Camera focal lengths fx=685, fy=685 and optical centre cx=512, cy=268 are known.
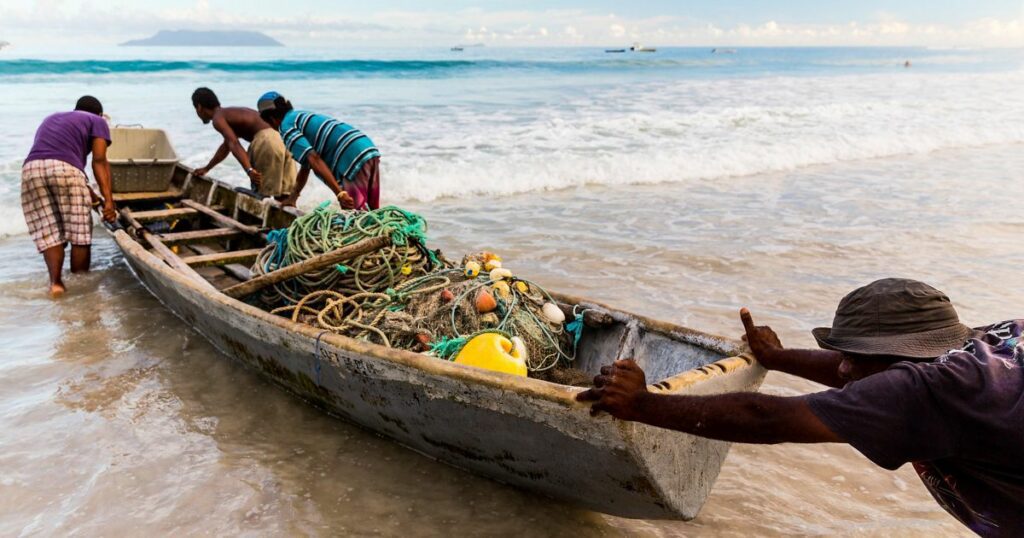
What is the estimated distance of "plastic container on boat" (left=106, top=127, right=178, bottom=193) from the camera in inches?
302

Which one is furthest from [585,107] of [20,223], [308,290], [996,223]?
[308,290]

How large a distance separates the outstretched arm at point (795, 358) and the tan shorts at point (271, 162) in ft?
18.4

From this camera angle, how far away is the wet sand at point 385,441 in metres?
3.18

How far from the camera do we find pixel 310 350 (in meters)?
3.47

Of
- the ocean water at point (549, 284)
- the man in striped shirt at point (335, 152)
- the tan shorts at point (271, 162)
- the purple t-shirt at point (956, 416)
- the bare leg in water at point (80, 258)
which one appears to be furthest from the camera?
the tan shorts at point (271, 162)

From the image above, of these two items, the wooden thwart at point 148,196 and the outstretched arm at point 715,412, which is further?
the wooden thwart at point 148,196

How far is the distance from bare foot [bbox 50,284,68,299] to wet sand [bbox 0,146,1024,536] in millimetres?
79

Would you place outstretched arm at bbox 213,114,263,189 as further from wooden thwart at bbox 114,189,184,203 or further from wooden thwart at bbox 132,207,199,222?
wooden thwart at bbox 114,189,184,203

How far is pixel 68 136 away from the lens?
594 cm

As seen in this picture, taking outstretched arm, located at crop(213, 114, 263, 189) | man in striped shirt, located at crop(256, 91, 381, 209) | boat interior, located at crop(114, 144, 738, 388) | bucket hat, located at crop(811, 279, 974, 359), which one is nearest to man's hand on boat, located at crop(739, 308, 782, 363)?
boat interior, located at crop(114, 144, 738, 388)

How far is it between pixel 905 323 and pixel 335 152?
196 inches

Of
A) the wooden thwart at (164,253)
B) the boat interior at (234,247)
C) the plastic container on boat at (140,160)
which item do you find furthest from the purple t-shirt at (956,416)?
the plastic container on boat at (140,160)

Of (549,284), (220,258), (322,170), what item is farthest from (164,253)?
(549,284)

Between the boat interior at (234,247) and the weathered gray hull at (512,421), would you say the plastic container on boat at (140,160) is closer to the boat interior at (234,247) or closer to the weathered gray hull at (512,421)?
the boat interior at (234,247)
